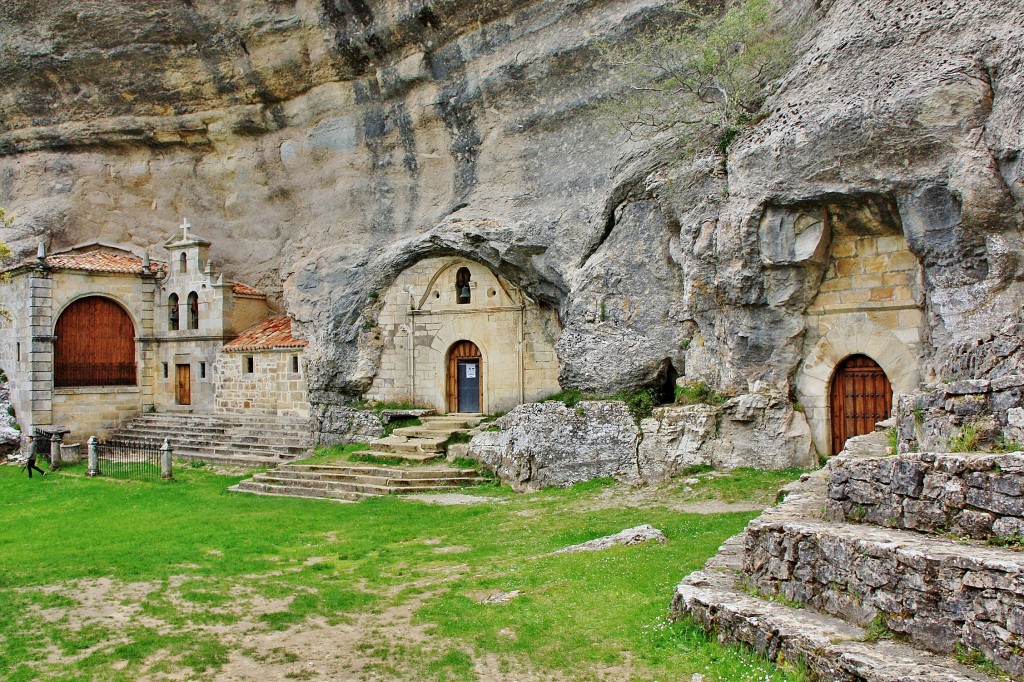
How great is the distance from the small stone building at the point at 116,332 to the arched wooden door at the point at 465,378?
611 cm

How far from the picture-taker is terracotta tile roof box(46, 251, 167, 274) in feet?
90.8

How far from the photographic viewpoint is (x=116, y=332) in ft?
95.6

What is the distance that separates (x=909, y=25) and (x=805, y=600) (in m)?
10.3

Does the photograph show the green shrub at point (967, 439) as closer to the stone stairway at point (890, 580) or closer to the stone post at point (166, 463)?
the stone stairway at point (890, 580)

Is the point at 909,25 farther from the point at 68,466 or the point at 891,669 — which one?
the point at 68,466

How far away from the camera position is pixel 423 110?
78.5ft

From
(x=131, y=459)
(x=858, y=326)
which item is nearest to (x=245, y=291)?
(x=131, y=459)

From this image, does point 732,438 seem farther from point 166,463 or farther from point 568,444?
point 166,463

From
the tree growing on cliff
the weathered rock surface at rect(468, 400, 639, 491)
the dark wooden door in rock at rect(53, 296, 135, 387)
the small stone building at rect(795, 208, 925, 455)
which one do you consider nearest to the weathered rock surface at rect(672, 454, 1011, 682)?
the small stone building at rect(795, 208, 925, 455)

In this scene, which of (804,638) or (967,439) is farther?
(967,439)

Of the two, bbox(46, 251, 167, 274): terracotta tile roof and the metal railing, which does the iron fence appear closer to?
the metal railing

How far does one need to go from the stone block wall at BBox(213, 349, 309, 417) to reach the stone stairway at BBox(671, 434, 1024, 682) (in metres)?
19.4

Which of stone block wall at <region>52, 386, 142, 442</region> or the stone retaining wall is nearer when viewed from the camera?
the stone retaining wall

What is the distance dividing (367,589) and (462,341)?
13.3m
